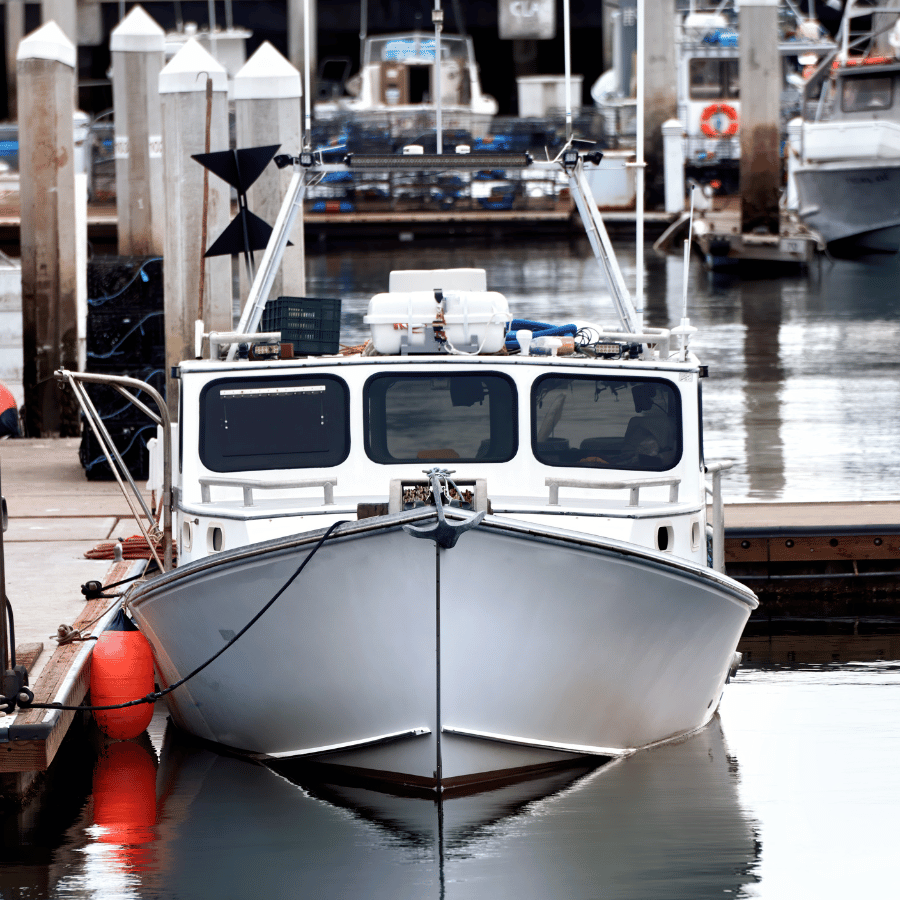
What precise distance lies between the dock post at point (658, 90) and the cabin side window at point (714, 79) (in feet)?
16.1

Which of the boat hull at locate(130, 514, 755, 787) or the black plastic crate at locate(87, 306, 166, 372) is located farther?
the black plastic crate at locate(87, 306, 166, 372)

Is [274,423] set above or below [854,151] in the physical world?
below

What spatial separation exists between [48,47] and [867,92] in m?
25.1

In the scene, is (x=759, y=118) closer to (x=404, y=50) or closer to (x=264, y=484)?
(x=404, y=50)

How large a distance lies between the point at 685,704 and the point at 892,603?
3.45 m

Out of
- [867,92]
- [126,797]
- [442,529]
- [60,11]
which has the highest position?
[60,11]

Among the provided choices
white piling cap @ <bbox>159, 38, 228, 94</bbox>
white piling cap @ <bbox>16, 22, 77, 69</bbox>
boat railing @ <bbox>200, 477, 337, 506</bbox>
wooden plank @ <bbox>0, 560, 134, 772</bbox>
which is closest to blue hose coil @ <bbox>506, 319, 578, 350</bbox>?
boat railing @ <bbox>200, 477, 337, 506</bbox>

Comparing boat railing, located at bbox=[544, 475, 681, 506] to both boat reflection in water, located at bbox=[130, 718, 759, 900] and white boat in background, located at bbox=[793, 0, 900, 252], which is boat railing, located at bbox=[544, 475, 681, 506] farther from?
white boat in background, located at bbox=[793, 0, 900, 252]

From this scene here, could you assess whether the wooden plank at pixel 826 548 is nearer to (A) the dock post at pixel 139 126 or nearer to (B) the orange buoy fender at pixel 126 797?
(B) the orange buoy fender at pixel 126 797

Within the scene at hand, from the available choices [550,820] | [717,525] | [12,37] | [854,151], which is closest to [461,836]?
[550,820]

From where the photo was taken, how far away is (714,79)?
42500 mm

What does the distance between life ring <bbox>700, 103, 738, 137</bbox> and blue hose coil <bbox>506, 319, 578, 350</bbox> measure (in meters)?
33.5

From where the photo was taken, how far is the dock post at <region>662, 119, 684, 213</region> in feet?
119

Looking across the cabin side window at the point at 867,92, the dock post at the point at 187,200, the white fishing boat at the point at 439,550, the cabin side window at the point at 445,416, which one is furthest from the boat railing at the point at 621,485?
the cabin side window at the point at 867,92
